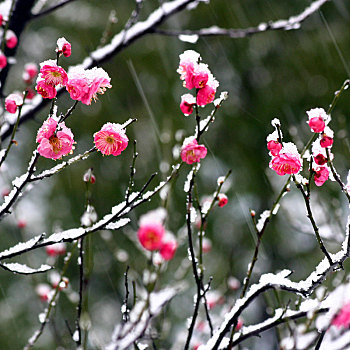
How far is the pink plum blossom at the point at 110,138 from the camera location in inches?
55.1

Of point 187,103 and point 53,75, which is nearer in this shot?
point 53,75

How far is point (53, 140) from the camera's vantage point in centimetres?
137

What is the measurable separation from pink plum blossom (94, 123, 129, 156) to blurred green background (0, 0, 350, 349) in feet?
14.0

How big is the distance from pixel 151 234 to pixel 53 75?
0.72 m

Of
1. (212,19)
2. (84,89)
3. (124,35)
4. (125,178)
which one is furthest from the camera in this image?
(212,19)

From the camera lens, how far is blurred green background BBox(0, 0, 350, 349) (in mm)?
5984

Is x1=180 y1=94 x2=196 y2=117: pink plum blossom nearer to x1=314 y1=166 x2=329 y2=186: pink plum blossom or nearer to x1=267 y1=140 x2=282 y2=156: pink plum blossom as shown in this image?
x1=267 y1=140 x2=282 y2=156: pink plum blossom

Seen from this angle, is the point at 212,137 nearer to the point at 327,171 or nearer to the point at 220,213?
the point at 220,213

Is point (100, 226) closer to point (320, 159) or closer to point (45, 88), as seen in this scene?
point (45, 88)

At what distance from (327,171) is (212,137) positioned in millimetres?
4941

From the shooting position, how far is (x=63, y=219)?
A: 614 centimetres

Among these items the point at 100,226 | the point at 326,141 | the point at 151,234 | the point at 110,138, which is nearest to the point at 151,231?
the point at 151,234

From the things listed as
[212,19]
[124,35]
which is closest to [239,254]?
[212,19]

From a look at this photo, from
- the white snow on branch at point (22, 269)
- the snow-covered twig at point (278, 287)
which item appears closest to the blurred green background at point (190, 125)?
the white snow on branch at point (22, 269)
